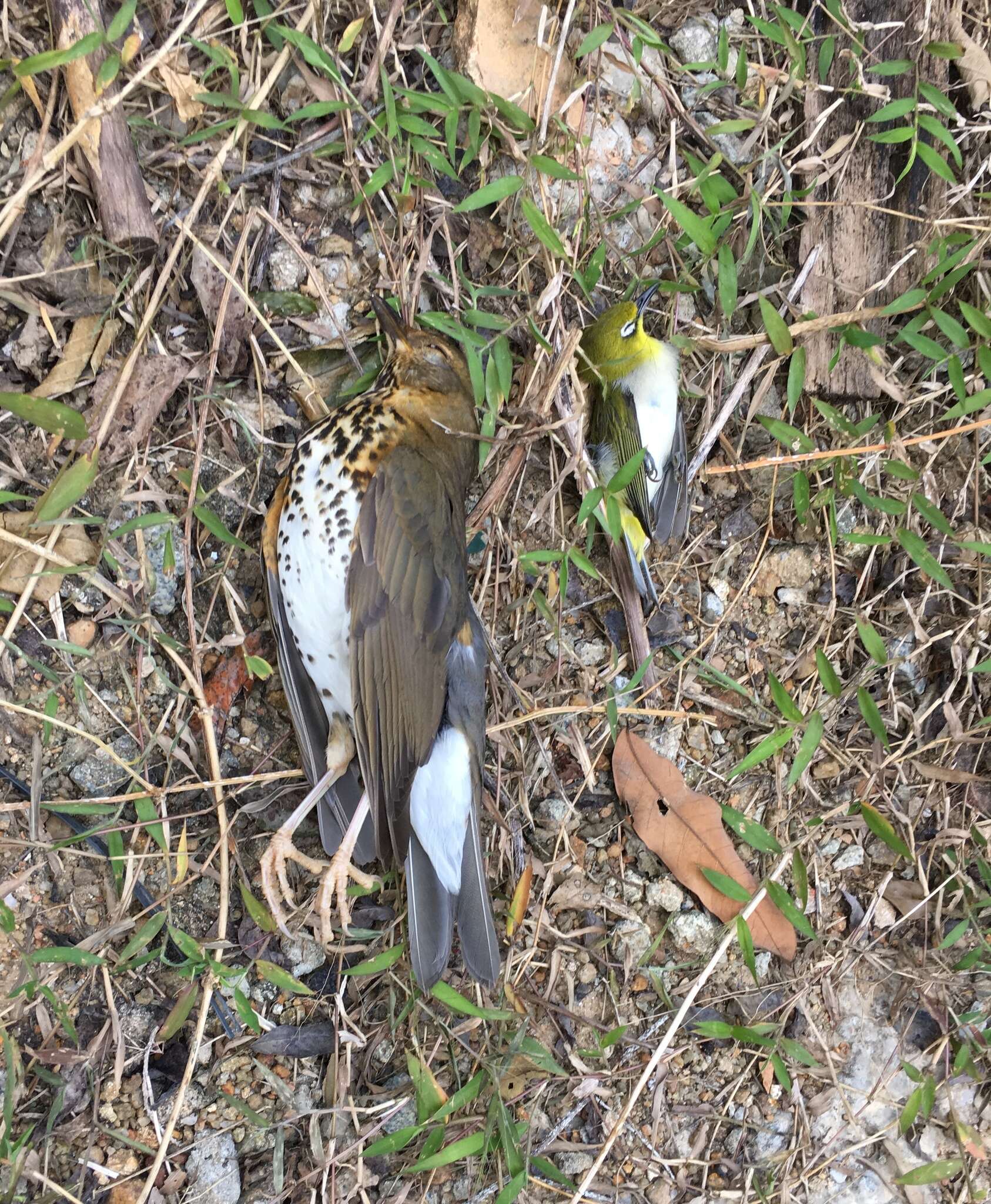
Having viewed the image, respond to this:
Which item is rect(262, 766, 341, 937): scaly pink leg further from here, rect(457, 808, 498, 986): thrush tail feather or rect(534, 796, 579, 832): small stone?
rect(534, 796, 579, 832): small stone

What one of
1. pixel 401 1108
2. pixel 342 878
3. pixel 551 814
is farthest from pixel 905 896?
pixel 342 878

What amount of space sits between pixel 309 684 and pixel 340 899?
64 cm

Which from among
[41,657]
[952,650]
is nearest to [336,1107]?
[41,657]

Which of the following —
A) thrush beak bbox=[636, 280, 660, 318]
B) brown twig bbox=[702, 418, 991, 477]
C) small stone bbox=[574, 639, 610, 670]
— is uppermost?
thrush beak bbox=[636, 280, 660, 318]

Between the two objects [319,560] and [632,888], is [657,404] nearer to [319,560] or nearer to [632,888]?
[319,560]

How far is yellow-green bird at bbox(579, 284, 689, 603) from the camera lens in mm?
3088

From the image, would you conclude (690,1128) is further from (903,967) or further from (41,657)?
(41,657)

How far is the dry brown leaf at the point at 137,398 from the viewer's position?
112 inches

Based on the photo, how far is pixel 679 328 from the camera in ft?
10.8

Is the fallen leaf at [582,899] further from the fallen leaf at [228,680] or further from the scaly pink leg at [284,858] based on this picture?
the fallen leaf at [228,680]

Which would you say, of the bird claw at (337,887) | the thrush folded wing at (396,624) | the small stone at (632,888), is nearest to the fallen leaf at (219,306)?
the thrush folded wing at (396,624)

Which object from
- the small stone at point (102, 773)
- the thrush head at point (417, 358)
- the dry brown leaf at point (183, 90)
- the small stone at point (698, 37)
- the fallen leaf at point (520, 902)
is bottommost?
the fallen leaf at point (520, 902)

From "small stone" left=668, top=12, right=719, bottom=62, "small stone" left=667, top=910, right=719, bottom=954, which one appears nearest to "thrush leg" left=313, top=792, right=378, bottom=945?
"small stone" left=667, top=910, right=719, bottom=954

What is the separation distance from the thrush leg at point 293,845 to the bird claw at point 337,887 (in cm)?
2
